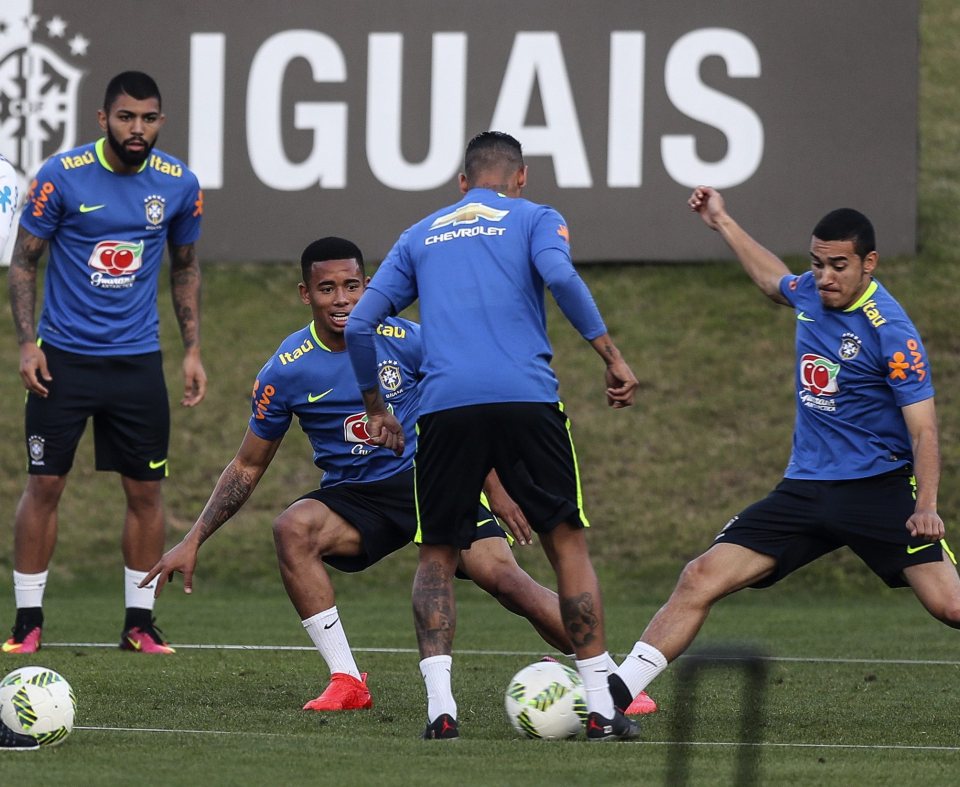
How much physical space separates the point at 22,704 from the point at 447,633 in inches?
63.1

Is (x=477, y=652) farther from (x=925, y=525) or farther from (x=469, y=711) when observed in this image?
(x=925, y=525)

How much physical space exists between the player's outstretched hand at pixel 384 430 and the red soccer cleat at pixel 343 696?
127 cm

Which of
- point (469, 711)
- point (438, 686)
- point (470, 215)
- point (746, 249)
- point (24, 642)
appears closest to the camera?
point (438, 686)

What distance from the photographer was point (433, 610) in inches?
265

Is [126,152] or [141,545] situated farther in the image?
→ [141,545]

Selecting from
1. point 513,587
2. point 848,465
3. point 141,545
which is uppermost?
point 848,465

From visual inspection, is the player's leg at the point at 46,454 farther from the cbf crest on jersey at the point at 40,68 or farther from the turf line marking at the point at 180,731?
the cbf crest on jersey at the point at 40,68

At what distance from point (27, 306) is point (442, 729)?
4.30 meters

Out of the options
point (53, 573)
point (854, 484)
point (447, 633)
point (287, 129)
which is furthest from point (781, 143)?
point (447, 633)

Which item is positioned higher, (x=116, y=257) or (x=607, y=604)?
(x=116, y=257)

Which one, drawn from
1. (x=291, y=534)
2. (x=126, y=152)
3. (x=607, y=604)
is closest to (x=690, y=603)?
(x=291, y=534)

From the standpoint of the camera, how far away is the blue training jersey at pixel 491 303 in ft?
21.4

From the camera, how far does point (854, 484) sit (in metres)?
7.37

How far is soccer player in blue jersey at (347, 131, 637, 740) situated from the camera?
650 cm
